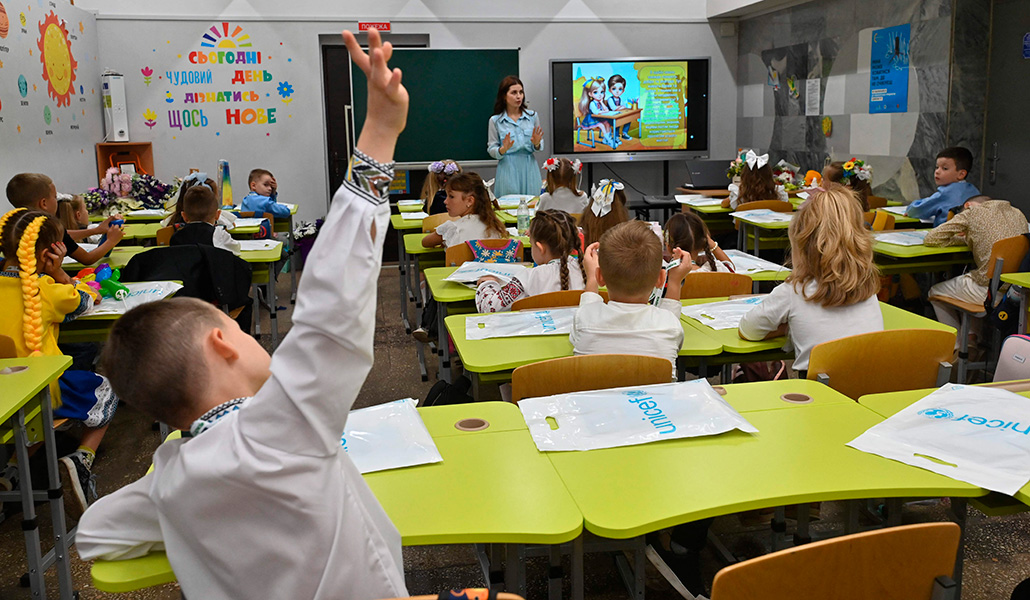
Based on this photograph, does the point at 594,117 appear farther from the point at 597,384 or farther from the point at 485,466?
the point at 485,466

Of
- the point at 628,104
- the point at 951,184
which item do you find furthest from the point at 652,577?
the point at 628,104

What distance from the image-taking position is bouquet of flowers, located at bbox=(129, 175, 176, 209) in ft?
20.9

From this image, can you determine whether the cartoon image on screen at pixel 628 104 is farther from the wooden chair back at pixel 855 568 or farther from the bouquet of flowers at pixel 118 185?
the wooden chair back at pixel 855 568

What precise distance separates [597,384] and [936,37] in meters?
5.12

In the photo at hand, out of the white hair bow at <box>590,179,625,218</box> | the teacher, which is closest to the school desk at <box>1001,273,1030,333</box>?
the white hair bow at <box>590,179,625,218</box>

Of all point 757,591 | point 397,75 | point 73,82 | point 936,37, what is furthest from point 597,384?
point 73,82

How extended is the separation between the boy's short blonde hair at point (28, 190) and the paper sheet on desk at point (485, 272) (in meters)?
2.34

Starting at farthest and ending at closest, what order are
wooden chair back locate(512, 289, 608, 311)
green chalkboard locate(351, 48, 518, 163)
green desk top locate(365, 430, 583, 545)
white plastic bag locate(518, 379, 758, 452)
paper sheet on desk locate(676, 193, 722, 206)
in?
green chalkboard locate(351, 48, 518, 163) < paper sheet on desk locate(676, 193, 722, 206) < wooden chair back locate(512, 289, 608, 311) < white plastic bag locate(518, 379, 758, 452) < green desk top locate(365, 430, 583, 545)

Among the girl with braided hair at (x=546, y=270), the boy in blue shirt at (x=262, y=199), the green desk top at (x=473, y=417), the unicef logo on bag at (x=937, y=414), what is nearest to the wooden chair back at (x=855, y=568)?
the unicef logo on bag at (x=937, y=414)

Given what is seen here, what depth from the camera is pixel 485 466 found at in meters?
1.57

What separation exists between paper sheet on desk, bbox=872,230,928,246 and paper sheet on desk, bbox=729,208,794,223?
785 millimetres

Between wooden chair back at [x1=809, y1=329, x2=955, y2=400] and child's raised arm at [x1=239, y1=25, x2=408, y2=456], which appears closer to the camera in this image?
child's raised arm at [x1=239, y1=25, x2=408, y2=456]

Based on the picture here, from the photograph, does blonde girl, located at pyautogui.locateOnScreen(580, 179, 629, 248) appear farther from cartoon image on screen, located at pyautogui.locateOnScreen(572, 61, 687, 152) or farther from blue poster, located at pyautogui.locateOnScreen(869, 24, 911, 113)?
cartoon image on screen, located at pyautogui.locateOnScreen(572, 61, 687, 152)

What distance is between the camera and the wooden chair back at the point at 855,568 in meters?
1.10
